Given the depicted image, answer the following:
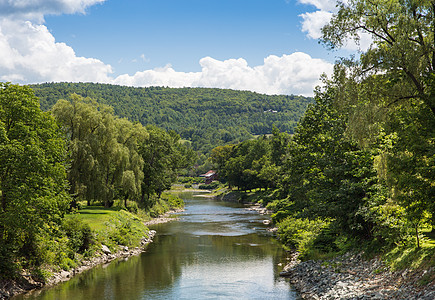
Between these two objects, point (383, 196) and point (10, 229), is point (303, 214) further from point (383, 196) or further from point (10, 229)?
point (10, 229)

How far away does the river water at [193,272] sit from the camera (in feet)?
84.3

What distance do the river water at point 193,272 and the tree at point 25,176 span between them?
387 centimetres

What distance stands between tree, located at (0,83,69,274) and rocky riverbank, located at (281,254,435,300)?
17.2m

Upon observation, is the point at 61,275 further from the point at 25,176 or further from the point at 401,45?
the point at 401,45

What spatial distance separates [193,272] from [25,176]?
14812mm

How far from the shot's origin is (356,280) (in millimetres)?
22688

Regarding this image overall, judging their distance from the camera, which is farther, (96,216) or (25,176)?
(96,216)

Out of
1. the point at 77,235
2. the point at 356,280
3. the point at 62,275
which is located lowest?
the point at 62,275

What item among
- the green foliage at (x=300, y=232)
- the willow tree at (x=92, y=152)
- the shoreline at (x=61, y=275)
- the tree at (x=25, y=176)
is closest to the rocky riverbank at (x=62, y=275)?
the shoreline at (x=61, y=275)

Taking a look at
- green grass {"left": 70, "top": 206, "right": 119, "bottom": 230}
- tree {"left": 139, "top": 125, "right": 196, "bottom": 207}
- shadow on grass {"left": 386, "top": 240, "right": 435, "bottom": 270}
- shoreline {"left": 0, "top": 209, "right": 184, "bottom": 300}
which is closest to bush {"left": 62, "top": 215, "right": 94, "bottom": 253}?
shoreline {"left": 0, "top": 209, "right": 184, "bottom": 300}

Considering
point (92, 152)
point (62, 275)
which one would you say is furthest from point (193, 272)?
point (92, 152)

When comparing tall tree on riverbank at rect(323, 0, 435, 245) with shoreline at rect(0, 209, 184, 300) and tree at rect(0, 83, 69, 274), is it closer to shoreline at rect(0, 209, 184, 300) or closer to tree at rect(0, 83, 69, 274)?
tree at rect(0, 83, 69, 274)

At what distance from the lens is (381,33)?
1927 centimetres

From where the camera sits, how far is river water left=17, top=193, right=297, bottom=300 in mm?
25703
